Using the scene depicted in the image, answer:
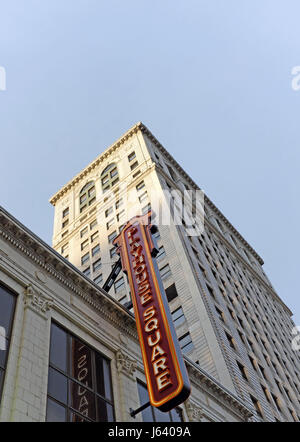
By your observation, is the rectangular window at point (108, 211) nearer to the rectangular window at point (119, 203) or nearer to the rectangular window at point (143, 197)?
the rectangular window at point (119, 203)

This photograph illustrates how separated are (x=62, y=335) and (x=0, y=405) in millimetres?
4953

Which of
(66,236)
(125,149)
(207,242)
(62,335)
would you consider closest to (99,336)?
(62,335)

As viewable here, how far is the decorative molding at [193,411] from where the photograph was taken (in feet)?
67.6

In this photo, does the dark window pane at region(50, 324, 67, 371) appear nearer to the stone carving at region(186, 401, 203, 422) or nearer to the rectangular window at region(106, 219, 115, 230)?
the stone carving at region(186, 401, 203, 422)

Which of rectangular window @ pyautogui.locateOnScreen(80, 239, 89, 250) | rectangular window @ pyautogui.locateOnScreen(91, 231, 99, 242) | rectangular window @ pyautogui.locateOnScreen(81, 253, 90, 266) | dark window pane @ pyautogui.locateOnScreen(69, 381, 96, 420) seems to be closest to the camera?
dark window pane @ pyautogui.locateOnScreen(69, 381, 96, 420)

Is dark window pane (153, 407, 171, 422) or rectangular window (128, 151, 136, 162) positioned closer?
dark window pane (153, 407, 171, 422)

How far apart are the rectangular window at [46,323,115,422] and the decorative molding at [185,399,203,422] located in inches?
201

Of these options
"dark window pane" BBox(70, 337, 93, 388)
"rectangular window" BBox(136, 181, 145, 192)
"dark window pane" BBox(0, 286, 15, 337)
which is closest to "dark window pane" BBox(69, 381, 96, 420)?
"dark window pane" BBox(70, 337, 93, 388)

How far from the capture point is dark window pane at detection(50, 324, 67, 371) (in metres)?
16.0

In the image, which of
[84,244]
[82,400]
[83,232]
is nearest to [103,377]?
[82,400]

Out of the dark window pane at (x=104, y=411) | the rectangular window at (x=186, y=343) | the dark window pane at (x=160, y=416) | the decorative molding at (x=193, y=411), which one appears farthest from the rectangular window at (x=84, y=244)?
the dark window pane at (x=104, y=411)

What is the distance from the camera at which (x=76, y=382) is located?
16.1 m

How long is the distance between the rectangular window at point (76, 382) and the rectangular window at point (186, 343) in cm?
1604

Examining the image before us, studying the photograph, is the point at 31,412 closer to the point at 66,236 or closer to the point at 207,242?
the point at 207,242
